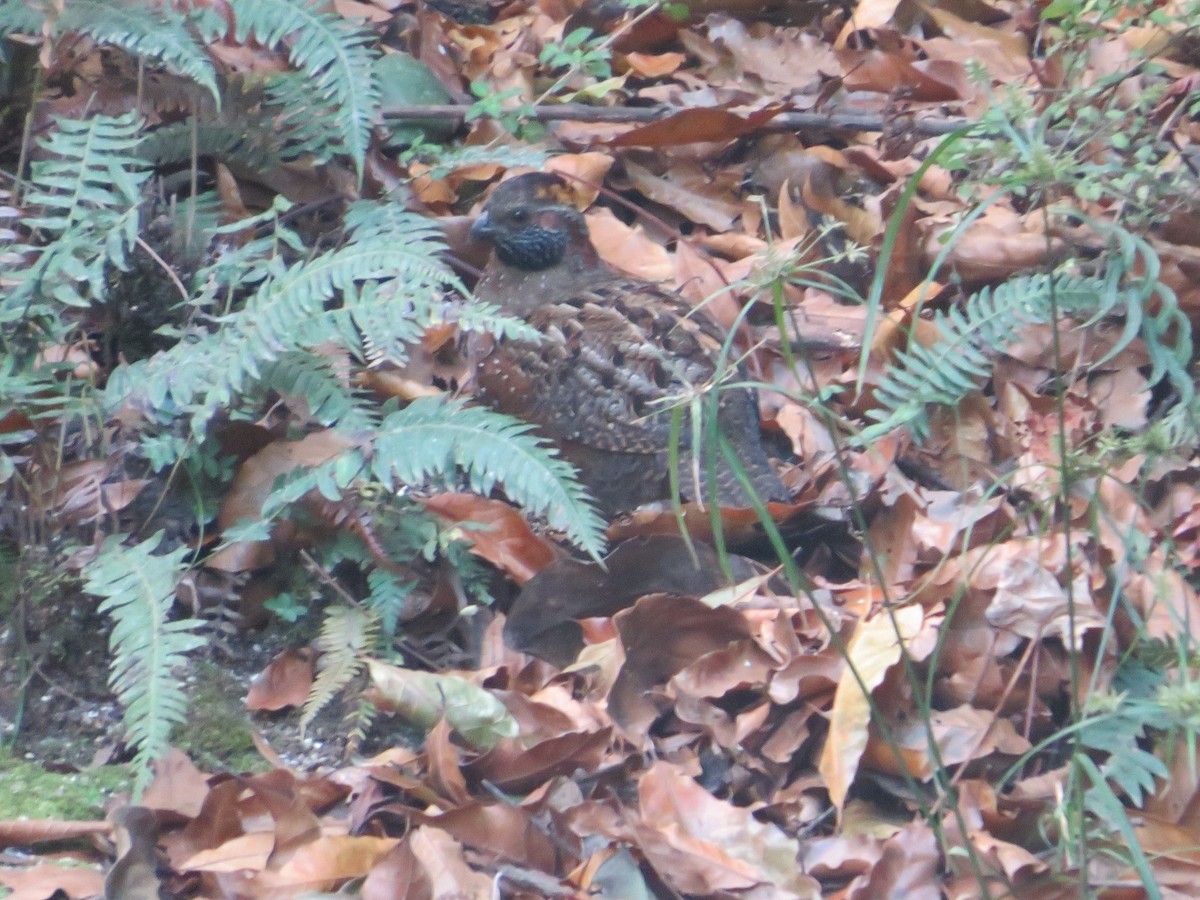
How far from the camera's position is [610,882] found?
2588mm

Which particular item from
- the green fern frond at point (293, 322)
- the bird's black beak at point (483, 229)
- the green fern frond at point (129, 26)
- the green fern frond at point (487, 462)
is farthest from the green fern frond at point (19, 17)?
the green fern frond at point (487, 462)

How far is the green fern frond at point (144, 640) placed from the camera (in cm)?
271

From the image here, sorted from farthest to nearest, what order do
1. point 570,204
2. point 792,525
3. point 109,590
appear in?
1. point 570,204
2. point 792,525
3. point 109,590

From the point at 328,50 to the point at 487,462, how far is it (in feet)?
5.11

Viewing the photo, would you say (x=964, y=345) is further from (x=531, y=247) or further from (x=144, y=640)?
(x=144, y=640)

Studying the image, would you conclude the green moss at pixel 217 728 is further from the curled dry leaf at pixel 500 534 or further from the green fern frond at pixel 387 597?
the curled dry leaf at pixel 500 534

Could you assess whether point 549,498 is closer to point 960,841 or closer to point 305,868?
point 305,868

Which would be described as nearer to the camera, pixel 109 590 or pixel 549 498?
pixel 109 590

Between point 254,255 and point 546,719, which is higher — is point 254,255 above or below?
above

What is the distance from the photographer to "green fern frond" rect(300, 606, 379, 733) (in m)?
3.02

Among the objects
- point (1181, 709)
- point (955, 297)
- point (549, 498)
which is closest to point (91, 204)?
point (549, 498)

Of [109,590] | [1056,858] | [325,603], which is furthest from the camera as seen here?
[325,603]

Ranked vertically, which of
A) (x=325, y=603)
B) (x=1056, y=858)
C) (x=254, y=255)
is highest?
(x=254, y=255)

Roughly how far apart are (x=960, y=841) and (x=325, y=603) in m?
1.75
